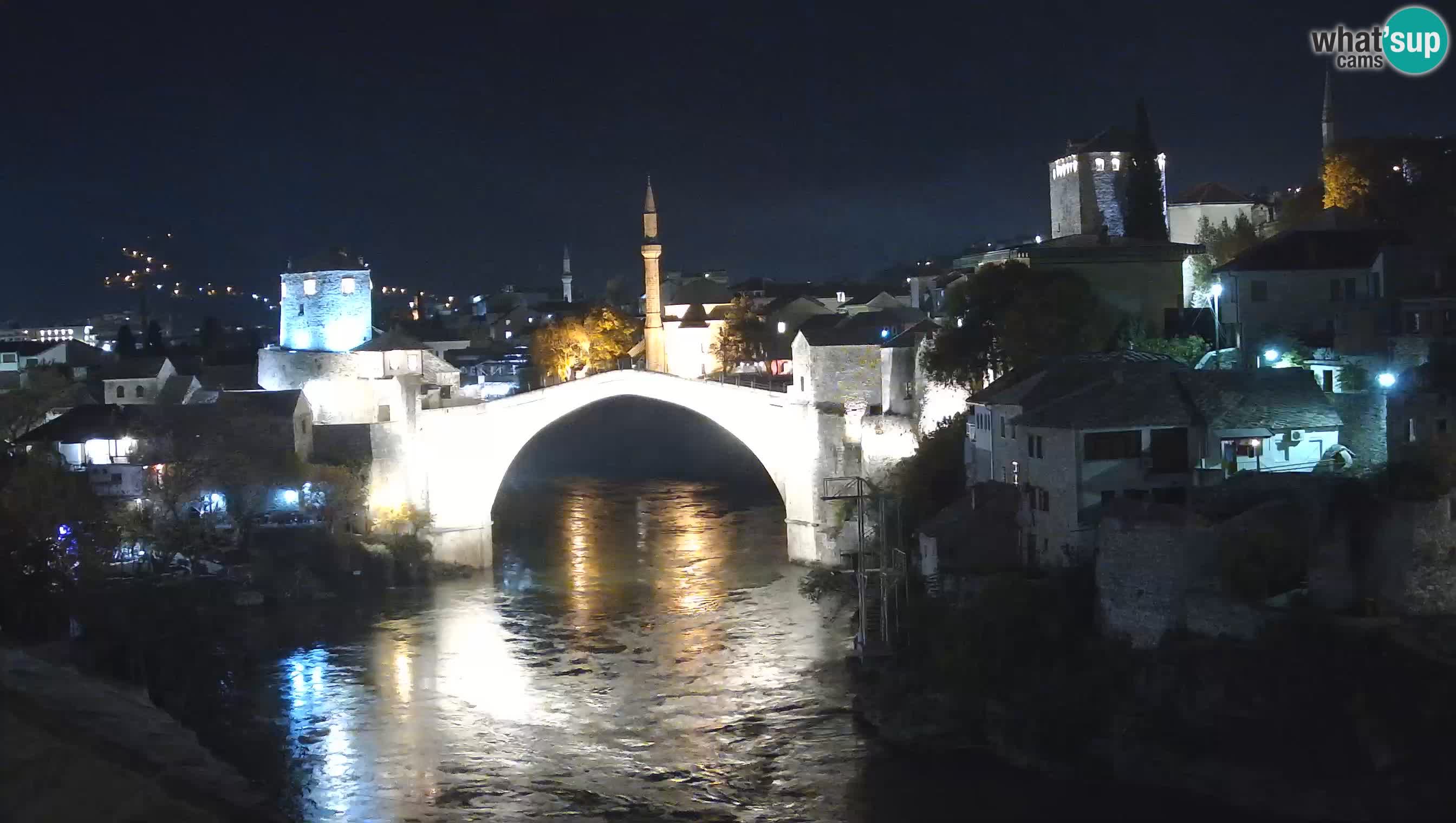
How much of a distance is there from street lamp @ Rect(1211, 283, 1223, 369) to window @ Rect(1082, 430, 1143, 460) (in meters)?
4.36

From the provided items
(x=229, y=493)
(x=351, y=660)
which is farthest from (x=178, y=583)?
(x=351, y=660)

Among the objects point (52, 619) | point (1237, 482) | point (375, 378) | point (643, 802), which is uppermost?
point (375, 378)

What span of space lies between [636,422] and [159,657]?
2771 cm

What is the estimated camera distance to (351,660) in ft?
63.5

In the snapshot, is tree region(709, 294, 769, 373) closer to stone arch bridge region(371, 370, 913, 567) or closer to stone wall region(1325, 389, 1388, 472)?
stone arch bridge region(371, 370, 913, 567)

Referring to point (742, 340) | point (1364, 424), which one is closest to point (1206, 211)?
Answer: point (1364, 424)

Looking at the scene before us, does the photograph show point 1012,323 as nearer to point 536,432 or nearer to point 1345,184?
point 1345,184

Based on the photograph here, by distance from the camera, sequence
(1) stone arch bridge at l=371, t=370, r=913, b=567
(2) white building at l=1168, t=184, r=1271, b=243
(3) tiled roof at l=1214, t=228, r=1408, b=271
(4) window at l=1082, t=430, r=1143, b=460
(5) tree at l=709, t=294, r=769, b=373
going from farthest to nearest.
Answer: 1. (5) tree at l=709, t=294, r=769, b=373
2. (2) white building at l=1168, t=184, r=1271, b=243
3. (1) stone arch bridge at l=371, t=370, r=913, b=567
4. (3) tiled roof at l=1214, t=228, r=1408, b=271
5. (4) window at l=1082, t=430, r=1143, b=460

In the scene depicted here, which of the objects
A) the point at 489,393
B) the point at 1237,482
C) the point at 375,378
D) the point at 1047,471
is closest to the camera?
the point at 1237,482

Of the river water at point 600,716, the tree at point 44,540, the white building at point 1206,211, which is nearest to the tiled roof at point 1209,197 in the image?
the white building at point 1206,211

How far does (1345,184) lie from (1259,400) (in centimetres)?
930

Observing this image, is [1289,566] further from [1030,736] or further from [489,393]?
[489,393]

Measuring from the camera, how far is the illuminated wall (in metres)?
29.5

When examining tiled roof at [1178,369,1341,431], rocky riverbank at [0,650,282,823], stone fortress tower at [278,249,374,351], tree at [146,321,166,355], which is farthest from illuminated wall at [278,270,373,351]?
tiled roof at [1178,369,1341,431]
